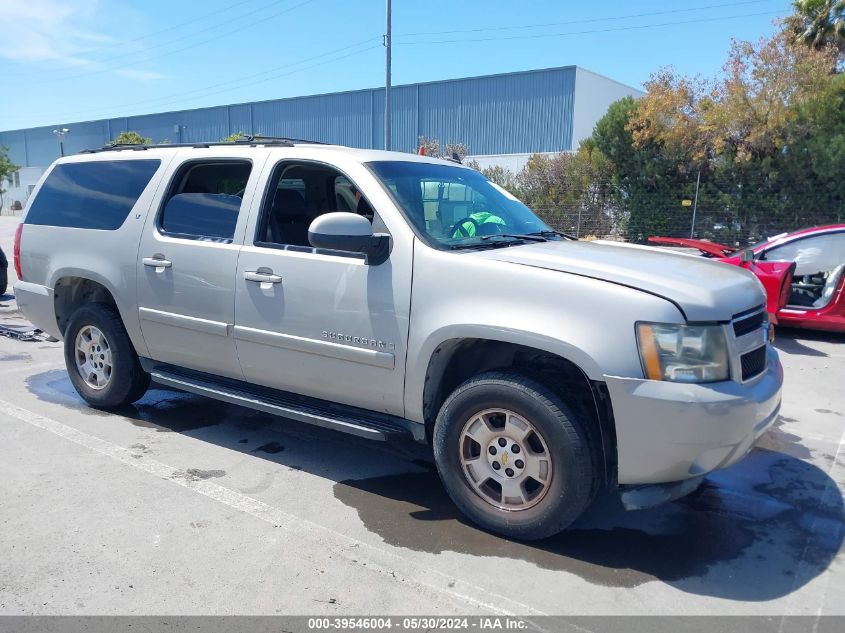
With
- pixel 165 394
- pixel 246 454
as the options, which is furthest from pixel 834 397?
pixel 165 394

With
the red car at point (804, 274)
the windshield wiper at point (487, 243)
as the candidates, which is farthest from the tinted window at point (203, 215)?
the red car at point (804, 274)

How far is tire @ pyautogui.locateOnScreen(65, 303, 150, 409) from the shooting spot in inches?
208

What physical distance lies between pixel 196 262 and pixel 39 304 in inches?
81.1

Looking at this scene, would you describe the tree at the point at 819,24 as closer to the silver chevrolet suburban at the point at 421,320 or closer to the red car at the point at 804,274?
the red car at the point at 804,274

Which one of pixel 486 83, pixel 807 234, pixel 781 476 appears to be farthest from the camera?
pixel 486 83

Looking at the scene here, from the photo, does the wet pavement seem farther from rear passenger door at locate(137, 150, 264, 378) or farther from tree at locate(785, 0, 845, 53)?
tree at locate(785, 0, 845, 53)

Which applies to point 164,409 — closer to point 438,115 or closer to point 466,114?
point 466,114

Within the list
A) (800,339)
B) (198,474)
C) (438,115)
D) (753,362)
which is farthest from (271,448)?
(438,115)

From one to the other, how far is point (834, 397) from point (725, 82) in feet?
50.4

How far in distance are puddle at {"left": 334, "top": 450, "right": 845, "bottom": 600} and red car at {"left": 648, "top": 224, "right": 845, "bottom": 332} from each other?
419 cm

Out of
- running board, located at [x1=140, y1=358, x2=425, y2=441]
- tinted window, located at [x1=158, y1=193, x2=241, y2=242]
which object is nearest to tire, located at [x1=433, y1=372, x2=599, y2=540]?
running board, located at [x1=140, y1=358, x2=425, y2=441]

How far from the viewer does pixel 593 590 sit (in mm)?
3139

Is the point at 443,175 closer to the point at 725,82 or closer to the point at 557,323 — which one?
the point at 557,323

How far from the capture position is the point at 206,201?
4.79 meters
